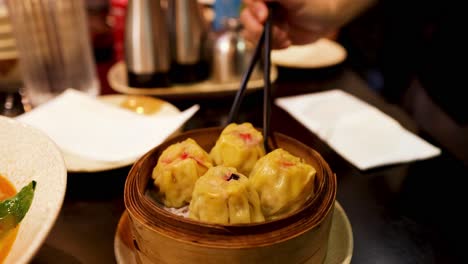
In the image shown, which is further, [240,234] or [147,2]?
[147,2]

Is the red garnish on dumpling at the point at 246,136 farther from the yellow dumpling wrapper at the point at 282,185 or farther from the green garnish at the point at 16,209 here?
the green garnish at the point at 16,209

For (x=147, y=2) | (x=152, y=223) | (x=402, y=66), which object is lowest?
(x=402, y=66)

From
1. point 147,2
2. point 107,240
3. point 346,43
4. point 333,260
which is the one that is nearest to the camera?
→ point 333,260

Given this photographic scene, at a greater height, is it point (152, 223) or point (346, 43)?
point (152, 223)

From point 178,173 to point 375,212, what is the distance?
640mm

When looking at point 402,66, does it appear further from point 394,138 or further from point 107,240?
point 107,240

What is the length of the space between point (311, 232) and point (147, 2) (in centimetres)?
139

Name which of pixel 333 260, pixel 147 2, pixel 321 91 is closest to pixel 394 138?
pixel 321 91

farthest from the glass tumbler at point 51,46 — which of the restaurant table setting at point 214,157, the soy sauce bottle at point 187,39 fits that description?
the soy sauce bottle at point 187,39

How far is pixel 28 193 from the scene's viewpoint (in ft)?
2.32

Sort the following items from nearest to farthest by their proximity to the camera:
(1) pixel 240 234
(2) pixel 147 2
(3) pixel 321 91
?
(1) pixel 240 234
(2) pixel 147 2
(3) pixel 321 91

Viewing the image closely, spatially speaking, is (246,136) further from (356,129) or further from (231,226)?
(356,129)

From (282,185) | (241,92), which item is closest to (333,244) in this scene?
(282,185)

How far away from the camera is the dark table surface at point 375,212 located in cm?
101
